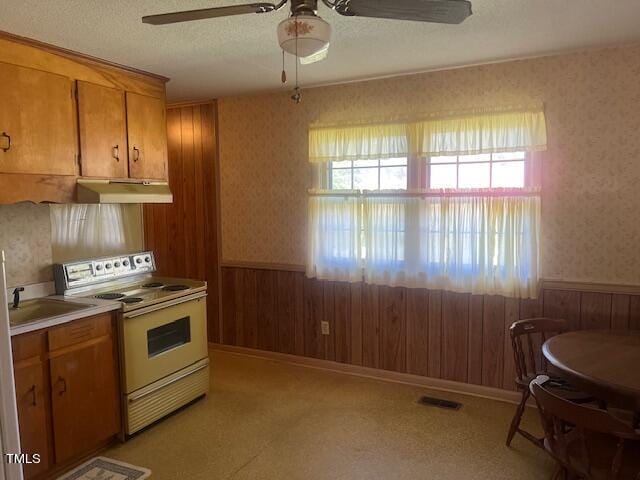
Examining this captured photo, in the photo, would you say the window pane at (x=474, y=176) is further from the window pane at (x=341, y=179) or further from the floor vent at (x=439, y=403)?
the floor vent at (x=439, y=403)

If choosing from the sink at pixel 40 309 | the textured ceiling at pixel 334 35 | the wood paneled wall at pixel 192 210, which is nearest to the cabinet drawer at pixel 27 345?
the sink at pixel 40 309

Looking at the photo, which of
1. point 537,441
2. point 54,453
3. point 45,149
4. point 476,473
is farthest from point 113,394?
point 537,441

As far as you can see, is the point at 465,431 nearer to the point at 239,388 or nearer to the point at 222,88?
the point at 239,388

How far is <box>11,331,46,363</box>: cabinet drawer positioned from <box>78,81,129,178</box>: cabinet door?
1.06m

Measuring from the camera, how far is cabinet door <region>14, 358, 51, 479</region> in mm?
2391

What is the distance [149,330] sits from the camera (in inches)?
121

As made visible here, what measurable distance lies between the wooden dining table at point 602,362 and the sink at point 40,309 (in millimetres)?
2559

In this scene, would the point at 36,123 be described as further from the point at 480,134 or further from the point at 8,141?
the point at 480,134

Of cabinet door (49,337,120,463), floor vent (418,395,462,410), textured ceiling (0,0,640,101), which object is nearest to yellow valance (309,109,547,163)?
textured ceiling (0,0,640,101)

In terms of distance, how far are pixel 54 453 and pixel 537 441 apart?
2560mm

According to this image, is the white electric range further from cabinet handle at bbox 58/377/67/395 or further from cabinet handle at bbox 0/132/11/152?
cabinet handle at bbox 0/132/11/152

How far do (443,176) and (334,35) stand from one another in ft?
4.53

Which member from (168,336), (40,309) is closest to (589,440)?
(168,336)

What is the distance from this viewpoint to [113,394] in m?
2.89
